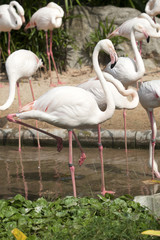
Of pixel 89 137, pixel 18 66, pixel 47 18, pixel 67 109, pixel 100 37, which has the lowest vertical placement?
pixel 89 137

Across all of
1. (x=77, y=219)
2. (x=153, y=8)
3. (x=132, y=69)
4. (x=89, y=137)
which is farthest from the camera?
(x=153, y=8)

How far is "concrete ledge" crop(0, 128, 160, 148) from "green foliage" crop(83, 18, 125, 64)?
4.29 metres

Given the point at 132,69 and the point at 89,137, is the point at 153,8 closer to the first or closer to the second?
the point at 132,69

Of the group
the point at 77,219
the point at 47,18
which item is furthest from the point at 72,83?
the point at 77,219

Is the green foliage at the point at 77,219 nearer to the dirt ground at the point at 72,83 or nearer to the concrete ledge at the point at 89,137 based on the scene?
the concrete ledge at the point at 89,137

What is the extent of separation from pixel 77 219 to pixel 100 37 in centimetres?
769

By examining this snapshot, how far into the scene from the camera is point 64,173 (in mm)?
5543

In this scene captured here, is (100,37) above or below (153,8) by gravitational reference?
below

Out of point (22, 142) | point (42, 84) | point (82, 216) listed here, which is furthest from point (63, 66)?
point (82, 216)

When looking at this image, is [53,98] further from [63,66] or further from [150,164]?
[63,66]

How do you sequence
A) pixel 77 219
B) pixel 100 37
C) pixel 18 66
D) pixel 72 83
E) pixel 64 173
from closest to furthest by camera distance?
pixel 77 219, pixel 64 173, pixel 18 66, pixel 72 83, pixel 100 37

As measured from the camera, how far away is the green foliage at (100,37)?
1070cm

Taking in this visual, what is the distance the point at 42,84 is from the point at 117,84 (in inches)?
183

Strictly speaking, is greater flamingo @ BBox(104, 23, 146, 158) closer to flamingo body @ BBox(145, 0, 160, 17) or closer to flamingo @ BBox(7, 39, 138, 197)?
flamingo @ BBox(7, 39, 138, 197)
